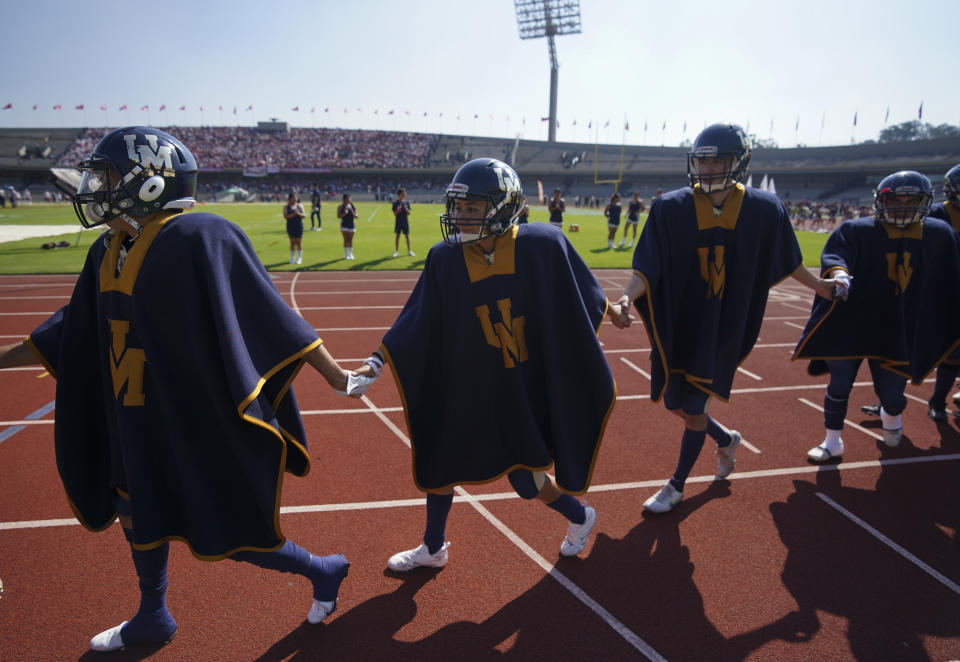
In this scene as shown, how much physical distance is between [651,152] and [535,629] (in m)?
85.3

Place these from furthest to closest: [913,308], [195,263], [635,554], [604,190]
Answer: [604,190] < [913,308] < [635,554] < [195,263]

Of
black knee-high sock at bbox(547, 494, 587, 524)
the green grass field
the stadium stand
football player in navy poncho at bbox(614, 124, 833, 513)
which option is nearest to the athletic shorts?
football player in navy poncho at bbox(614, 124, 833, 513)

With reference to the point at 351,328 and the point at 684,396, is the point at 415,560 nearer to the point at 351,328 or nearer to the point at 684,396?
the point at 684,396

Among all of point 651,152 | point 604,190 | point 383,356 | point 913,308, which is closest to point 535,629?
point 383,356

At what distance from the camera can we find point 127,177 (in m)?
2.34

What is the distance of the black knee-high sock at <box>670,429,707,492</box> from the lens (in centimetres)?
407

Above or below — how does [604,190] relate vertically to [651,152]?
below

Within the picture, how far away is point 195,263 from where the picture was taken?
2322mm

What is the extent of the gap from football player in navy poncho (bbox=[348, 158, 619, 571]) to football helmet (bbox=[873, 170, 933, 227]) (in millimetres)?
3083

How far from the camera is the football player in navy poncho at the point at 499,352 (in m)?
2.95

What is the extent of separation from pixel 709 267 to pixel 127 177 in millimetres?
3477

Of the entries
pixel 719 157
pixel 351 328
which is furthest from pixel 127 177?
pixel 351 328

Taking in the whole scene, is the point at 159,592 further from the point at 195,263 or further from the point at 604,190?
the point at 604,190

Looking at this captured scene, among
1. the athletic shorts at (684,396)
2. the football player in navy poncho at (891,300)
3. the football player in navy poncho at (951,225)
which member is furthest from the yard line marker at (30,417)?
the football player in navy poncho at (951,225)
